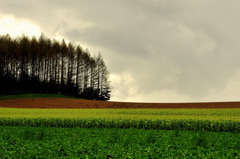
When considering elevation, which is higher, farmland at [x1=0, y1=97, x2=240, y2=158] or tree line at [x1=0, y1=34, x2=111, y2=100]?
tree line at [x1=0, y1=34, x2=111, y2=100]

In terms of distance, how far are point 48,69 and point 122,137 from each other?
5299 centimetres

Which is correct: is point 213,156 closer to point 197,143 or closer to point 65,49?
point 197,143

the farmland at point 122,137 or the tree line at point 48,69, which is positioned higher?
the tree line at point 48,69

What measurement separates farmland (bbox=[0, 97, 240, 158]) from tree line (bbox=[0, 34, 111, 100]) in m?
36.4

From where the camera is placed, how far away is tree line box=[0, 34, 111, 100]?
5981 cm

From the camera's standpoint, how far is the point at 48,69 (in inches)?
2502

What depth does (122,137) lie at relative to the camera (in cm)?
1421

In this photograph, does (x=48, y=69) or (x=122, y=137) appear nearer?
(x=122, y=137)

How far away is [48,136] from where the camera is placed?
15.2 meters

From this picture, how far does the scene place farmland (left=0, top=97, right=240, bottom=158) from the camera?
32.3 feet

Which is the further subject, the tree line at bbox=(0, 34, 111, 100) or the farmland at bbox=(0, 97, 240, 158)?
the tree line at bbox=(0, 34, 111, 100)

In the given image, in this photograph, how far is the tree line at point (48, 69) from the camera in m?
59.8

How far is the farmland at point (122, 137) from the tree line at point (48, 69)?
119 ft

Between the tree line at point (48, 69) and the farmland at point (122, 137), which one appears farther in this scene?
the tree line at point (48, 69)
